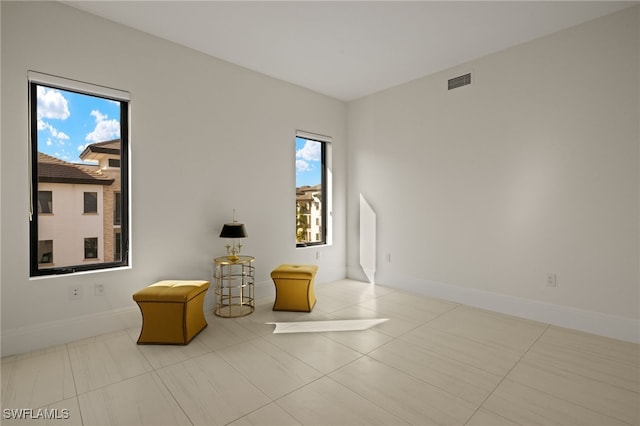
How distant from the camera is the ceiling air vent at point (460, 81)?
3943mm

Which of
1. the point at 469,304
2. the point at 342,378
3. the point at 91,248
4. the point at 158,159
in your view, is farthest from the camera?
the point at 469,304

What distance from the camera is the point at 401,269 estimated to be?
4684mm

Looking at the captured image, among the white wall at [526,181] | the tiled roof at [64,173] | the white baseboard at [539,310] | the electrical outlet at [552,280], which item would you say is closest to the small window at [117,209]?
the tiled roof at [64,173]

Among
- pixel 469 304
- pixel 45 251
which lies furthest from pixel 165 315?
pixel 469 304

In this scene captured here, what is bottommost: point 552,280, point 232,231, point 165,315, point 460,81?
point 165,315

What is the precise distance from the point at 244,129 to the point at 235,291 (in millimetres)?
2010

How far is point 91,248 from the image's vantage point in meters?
3.06

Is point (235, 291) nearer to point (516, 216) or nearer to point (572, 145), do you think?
point (516, 216)

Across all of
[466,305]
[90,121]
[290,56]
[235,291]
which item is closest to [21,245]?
[90,121]

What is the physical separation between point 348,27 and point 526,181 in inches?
97.2

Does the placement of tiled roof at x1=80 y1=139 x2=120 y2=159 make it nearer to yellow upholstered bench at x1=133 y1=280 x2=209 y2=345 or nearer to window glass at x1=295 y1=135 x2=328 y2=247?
yellow upholstered bench at x1=133 y1=280 x2=209 y2=345

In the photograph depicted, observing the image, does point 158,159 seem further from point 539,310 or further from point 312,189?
point 539,310

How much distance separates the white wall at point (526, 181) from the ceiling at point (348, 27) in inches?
14.5

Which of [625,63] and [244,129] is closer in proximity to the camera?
[625,63]
